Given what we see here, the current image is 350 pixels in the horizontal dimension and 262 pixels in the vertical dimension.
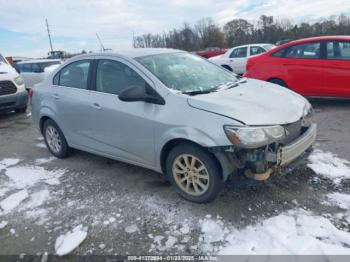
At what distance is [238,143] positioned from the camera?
2.86 metres

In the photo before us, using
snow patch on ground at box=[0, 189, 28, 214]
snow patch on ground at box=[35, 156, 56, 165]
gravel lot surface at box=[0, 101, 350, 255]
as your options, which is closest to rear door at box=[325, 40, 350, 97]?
gravel lot surface at box=[0, 101, 350, 255]

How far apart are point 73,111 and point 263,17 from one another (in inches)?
2561

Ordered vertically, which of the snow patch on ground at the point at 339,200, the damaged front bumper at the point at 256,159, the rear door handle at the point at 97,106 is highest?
the rear door handle at the point at 97,106

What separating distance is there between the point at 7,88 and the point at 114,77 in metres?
5.93

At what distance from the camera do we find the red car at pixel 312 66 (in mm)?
6441

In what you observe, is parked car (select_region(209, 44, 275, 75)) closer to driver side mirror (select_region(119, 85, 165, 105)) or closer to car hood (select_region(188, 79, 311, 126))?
car hood (select_region(188, 79, 311, 126))

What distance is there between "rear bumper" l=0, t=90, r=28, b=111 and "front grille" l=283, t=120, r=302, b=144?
774cm

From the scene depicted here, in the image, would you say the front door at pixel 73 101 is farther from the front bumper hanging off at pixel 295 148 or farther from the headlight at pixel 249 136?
the front bumper hanging off at pixel 295 148

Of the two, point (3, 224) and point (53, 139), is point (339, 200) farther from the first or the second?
point (53, 139)

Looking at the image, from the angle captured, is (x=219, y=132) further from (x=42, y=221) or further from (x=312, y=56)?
(x=312, y=56)

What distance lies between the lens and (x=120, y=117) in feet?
12.2

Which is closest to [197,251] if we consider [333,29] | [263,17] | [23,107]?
[23,107]

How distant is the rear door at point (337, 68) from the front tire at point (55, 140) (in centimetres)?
535


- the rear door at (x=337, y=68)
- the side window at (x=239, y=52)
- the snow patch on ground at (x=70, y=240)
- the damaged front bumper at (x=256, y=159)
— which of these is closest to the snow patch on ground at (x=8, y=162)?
the snow patch on ground at (x=70, y=240)
